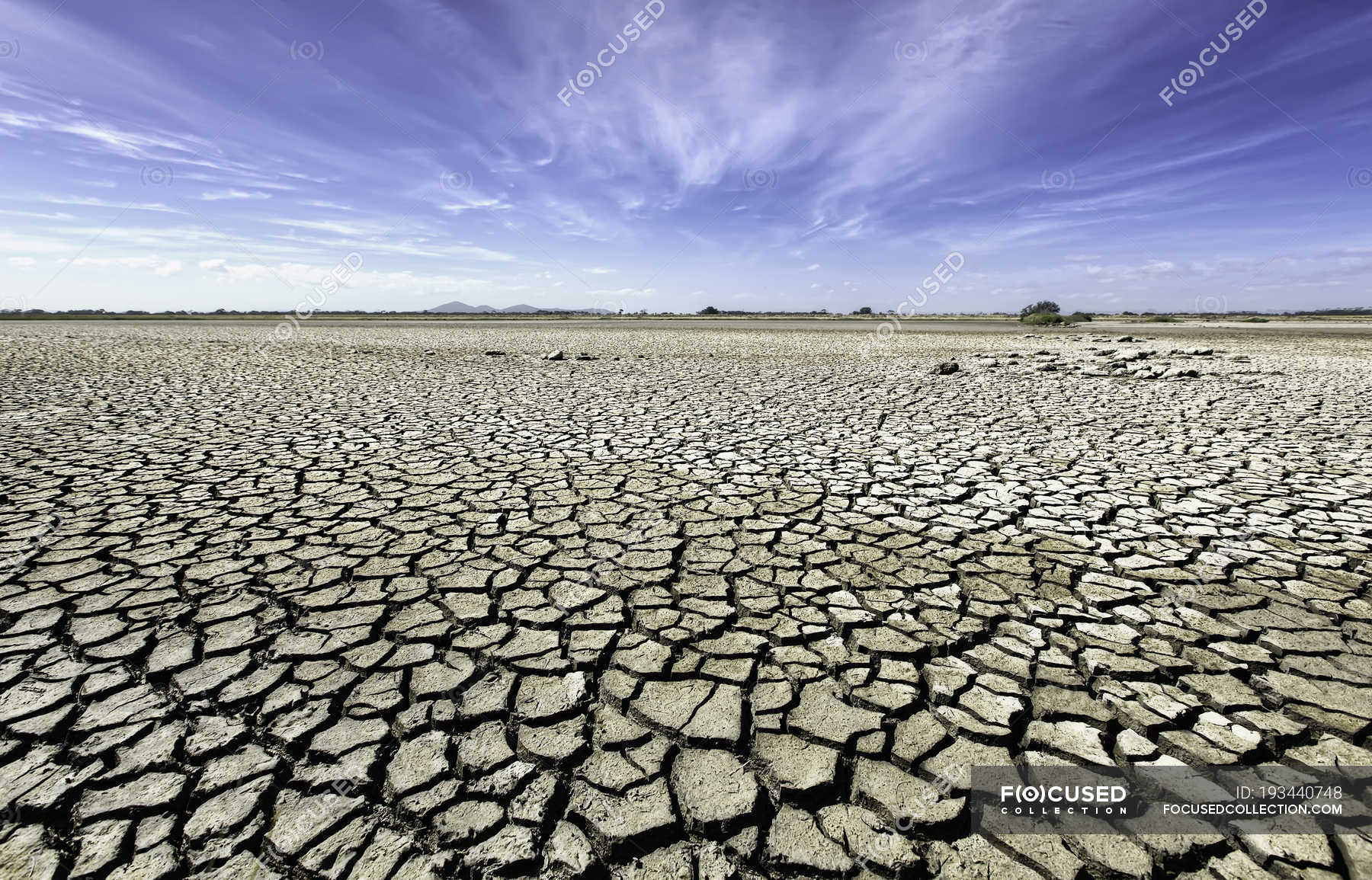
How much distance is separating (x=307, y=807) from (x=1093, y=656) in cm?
263

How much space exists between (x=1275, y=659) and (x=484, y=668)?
2.96 m

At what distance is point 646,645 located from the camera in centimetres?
227

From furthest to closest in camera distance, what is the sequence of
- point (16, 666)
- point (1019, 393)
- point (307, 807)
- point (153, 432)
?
1. point (1019, 393)
2. point (153, 432)
3. point (16, 666)
4. point (307, 807)

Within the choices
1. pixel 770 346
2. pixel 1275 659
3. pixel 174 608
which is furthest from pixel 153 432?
pixel 770 346

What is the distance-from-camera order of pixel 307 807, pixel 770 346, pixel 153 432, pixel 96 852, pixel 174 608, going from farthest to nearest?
pixel 770 346 → pixel 153 432 → pixel 174 608 → pixel 307 807 → pixel 96 852

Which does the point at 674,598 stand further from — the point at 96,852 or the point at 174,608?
the point at 174,608

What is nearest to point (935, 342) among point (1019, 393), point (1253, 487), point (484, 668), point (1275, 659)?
point (1019, 393)

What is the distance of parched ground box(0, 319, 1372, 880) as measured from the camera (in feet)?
4.76

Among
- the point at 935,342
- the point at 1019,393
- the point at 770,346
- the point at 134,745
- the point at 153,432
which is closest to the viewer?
the point at 134,745

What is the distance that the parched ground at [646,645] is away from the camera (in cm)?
145

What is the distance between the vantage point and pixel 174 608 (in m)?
2.42

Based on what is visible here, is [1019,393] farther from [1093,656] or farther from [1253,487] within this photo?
[1093,656]

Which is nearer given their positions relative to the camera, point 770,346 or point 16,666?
point 16,666

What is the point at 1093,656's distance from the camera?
2189 mm
